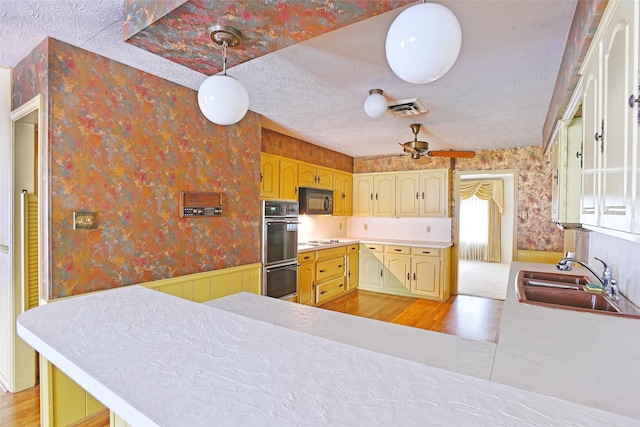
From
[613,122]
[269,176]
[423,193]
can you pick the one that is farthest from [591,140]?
[423,193]

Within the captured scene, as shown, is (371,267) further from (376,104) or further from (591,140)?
(591,140)

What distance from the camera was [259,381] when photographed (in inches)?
29.1

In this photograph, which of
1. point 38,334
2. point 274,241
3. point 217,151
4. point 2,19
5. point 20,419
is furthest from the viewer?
point 274,241

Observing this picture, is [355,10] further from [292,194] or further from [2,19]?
[292,194]

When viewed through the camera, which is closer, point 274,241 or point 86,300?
point 86,300

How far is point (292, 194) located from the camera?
4297 mm

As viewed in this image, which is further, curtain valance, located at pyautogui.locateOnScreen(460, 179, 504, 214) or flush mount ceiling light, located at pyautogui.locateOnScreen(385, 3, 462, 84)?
curtain valance, located at pyautogui.locateOnScreen(460, 179, 504, 214)

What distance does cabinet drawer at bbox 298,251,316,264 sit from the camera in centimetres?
410

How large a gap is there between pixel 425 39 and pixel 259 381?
3.44ft

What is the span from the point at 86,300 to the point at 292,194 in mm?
3048

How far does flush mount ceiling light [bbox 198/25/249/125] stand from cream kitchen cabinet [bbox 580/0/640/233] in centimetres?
136

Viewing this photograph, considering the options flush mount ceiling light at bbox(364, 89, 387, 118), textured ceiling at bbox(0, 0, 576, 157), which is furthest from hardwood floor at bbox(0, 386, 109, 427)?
flush mount ceiling light at bbox(364, 89, 387, 118)

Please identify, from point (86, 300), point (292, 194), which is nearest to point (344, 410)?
point (86, 300)

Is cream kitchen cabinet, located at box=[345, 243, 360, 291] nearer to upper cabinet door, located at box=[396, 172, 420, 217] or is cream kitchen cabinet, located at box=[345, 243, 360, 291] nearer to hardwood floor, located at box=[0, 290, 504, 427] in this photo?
hardwood floor, located at box=[0, 290, 504, 427]
